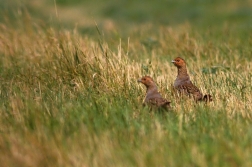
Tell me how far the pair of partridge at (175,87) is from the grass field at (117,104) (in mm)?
116

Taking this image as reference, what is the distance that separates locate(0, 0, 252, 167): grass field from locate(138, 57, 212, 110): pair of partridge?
0.12 m

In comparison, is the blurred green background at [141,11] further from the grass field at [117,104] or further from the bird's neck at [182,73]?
the bird's neck at [182,73]

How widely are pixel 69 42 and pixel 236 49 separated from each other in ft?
9.25

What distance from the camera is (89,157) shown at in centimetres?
441

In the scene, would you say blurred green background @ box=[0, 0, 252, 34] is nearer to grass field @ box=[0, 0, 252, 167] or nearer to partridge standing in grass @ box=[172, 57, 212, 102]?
grass field @ box=[0, 0, 252, 167]

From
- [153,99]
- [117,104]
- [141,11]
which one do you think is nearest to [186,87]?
[153,99]

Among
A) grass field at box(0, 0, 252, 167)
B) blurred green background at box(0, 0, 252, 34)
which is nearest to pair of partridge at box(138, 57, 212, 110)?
grass field at box(0, 0, 252, 167)

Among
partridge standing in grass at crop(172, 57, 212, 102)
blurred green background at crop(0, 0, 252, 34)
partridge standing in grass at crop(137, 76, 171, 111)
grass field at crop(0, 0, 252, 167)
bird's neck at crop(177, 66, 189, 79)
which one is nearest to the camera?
grass field at crop(0, 0, 252, 167)

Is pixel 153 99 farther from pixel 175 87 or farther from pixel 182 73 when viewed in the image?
pixel 182 73

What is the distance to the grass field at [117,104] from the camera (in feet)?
14.5

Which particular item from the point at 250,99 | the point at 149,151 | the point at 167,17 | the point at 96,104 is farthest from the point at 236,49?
the point at 167,17

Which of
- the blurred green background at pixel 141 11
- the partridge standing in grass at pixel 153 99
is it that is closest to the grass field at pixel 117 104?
the partridge standing in grass at pixel 153 99

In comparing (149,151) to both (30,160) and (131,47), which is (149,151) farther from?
(131,47)

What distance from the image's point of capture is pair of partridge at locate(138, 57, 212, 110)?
18.9 ft
